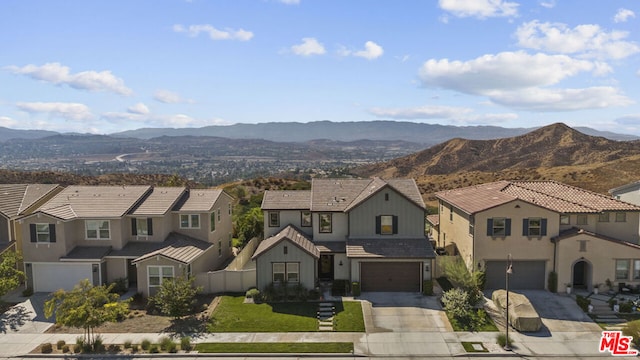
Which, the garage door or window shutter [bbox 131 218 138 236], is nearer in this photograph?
the garage door

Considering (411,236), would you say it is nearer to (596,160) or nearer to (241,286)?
(241,286)

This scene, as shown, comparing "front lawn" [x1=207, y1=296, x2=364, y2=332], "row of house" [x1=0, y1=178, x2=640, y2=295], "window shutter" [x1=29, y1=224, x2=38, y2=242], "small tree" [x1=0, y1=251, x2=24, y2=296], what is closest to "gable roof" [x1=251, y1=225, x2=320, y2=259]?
"row of house" [x1=0, y1=178, x2=640, y2=295]

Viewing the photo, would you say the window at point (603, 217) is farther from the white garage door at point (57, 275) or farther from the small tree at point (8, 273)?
the small tree at point (8, 273)

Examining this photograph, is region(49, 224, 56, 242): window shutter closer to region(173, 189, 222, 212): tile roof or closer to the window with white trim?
the window with white trim

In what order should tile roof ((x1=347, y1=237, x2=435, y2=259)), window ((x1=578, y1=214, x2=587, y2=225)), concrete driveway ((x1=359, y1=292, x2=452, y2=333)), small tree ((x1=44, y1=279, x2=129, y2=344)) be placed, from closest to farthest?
small tree ((x1=44, y1=279, x2=129, y2=344)) < concrete driveway ((x1=359, y1=292, x2=452, y2=333)) < tile roof ((x1=347, y1=237, x2=435, y2=259)) < window ((x1=578, y1=214, x2=587, y2=225))

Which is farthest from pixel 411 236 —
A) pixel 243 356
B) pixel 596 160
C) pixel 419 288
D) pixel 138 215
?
pixel 596 160

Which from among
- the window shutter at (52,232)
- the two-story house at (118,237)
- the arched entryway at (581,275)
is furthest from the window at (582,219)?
the window shutter at (52,232)
